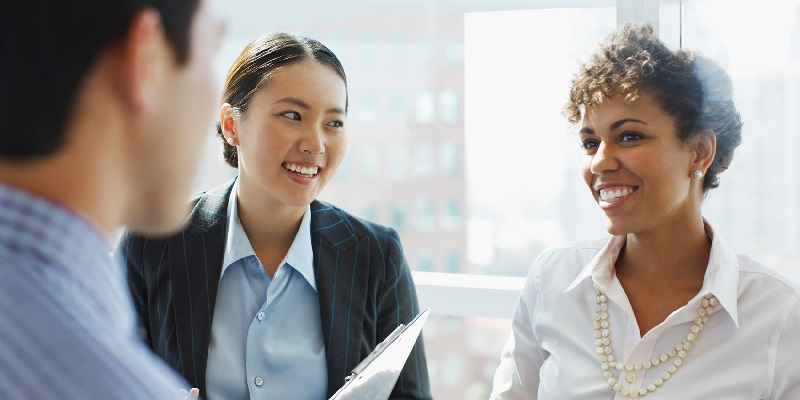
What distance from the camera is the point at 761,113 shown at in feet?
6.74

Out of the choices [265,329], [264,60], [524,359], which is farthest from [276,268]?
[524,359]

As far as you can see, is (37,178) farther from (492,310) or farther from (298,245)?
(492,310)

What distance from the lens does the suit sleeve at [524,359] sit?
1837 mm

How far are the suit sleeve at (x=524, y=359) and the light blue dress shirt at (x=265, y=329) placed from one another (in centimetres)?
45

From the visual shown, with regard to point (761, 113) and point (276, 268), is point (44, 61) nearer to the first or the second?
point (276, 268)

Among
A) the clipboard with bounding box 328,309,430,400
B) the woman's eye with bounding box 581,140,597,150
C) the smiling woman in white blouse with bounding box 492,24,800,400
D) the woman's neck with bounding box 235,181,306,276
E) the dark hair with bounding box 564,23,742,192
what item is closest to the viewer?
the clipboard with bounding box 328,309,430,400

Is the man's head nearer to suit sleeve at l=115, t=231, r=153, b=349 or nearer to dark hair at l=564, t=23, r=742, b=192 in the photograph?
dark hair at l=564, t=23, r=742, b=192

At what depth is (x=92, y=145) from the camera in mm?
514

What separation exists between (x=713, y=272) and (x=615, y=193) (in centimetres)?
26

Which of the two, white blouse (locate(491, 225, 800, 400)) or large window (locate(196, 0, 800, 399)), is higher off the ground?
large window (locate(196, 0, 800, 399))

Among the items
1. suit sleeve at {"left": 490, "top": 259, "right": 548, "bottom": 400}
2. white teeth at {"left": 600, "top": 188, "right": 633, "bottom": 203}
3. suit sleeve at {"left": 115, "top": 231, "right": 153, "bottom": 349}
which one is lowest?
suit sleeve at {"left": 490, "top": 259, "right": 548, "bottom": 400}

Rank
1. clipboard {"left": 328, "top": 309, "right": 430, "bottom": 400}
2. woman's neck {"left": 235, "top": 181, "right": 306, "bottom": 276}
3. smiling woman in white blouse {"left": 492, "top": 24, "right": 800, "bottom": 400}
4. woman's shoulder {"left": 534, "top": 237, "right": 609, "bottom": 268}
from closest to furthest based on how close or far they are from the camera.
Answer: clipboard {"left": 328, "top": 309, "right": 430, "bottom": 400} < smiling woman in white blouse {"left": 492, "top": 24, "right": 800, "bottom": 400} < woman's shoulder {"left": 534, "top": 237, "right": 609, "bottom": 268} < woman's neck {"left": 235, "top": 181, "right": 306, "bottom": 276}

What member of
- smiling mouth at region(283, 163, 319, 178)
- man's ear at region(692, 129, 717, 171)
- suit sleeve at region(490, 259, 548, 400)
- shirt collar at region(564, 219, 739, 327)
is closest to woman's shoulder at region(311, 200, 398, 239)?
smiling mouth at region(283, 163, 319, 178)

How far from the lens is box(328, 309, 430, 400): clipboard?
1.41m
